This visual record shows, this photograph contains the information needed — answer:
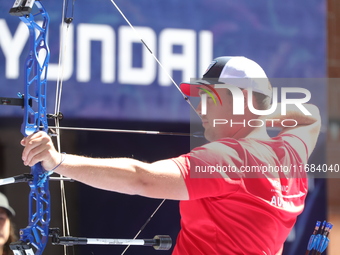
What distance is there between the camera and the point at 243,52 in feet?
10.7

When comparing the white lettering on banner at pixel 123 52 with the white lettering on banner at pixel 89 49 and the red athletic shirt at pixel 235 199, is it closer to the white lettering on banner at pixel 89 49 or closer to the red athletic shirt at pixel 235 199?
the white lettering on banner at pixel 89 49

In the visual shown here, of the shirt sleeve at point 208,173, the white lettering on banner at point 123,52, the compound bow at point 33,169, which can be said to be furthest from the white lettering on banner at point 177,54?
the shirt sleeve at point 208,173

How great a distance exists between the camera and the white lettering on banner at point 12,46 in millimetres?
2803

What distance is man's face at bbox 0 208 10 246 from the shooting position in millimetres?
2756

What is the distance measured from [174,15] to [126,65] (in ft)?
1.19

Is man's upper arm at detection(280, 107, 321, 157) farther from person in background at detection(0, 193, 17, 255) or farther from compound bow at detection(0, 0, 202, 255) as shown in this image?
person in background at detection(0, 193, 17, 255)

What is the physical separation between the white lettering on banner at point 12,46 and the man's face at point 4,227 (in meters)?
0.61

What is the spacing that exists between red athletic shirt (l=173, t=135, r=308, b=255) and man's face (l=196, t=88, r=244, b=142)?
0.36 ft

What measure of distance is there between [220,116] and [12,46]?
3.26ft

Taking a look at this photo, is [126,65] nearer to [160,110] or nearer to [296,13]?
[160,110]

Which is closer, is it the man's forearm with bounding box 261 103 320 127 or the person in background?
the person in background

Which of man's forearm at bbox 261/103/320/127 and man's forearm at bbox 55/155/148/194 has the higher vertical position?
man's forearm at bbox 261/103/320/127

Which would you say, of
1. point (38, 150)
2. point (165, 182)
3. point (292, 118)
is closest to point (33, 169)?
point (38, 150)

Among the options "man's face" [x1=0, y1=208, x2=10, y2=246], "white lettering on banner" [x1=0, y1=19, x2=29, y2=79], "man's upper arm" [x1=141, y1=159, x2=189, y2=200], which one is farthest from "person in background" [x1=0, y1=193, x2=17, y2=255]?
"man's upper arm" [x1=141, y1=159, x2=189, y2=200]
